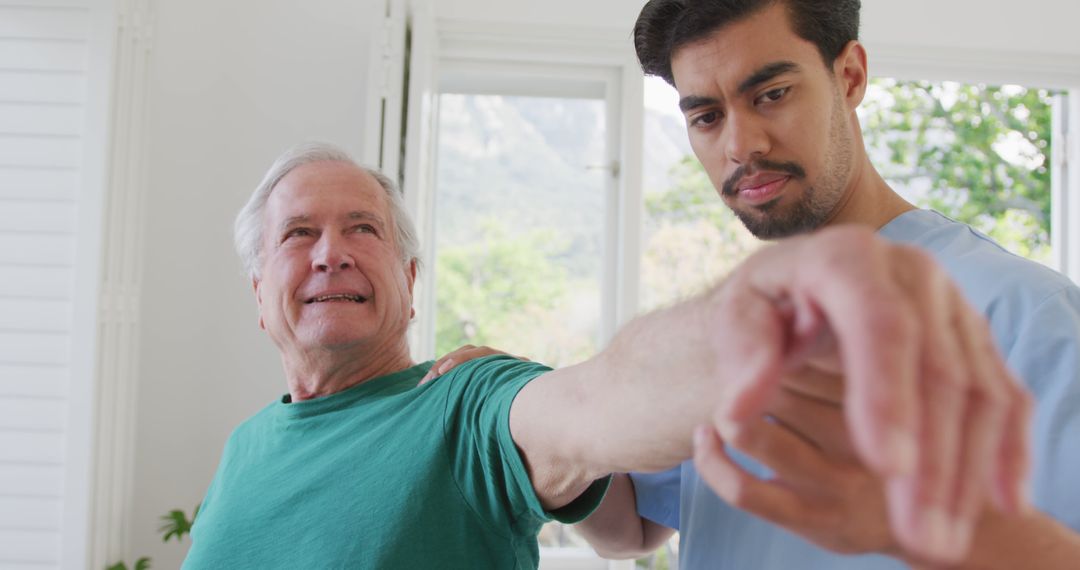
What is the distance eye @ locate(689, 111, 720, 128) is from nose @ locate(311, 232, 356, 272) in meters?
0.55

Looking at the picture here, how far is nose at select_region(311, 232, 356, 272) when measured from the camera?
1.27m

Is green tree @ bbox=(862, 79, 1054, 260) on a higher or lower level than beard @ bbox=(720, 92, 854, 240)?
higher

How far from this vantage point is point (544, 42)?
2.71 metres

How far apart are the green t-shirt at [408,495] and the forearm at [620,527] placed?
0.16 m

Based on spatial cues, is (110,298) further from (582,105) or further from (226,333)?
(582,105)

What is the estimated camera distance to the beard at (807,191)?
3.67ft

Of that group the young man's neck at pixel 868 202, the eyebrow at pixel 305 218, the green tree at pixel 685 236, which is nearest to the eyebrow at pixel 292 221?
the eyebrow at pixel 305 218

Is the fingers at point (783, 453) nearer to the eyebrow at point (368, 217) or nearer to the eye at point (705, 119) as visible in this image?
the eye at point (705, 119)

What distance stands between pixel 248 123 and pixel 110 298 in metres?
0.73

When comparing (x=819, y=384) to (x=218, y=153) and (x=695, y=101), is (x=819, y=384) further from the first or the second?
(x=218, y=153)

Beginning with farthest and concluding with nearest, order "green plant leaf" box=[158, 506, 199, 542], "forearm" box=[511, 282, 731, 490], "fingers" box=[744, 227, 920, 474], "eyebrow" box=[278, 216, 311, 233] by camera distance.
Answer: "green plant leaf" box=[158, 506, 199, 542] < "eyebrow" box=[278, 216, 311, 233] < "forearm" box=[511, 282, 731, 490] < "fingers" box=[744, 227, 920, 474]

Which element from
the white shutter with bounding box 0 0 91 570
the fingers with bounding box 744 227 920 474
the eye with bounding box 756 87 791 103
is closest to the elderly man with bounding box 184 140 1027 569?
the fingers with bounding box 744 227 920 474

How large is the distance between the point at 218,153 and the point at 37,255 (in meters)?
0.67

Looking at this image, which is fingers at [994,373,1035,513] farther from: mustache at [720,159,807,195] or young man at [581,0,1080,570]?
mustache at [720,159,807,195]
